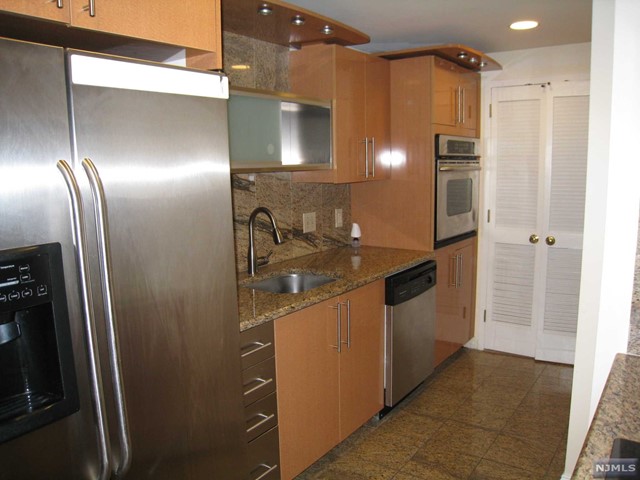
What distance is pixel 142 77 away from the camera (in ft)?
4.57

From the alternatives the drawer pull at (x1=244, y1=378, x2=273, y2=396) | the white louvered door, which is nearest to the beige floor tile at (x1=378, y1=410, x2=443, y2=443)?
the drawer pull at (x1=244, y1=378, x2=273, y2=396)

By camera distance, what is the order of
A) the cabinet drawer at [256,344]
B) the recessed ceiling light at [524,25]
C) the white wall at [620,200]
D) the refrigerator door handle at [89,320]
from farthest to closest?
the recessed ceiling light at [524,25]
the cabinet drawer at [256,344]
the white wall at [620,200]
the refrigerator door handle at [89,320]

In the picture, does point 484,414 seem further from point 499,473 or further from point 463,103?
point 463,103

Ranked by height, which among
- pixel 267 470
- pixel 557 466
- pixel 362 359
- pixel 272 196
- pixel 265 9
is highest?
pixel 265 9

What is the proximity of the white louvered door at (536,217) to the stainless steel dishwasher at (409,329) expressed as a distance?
103 centimetres

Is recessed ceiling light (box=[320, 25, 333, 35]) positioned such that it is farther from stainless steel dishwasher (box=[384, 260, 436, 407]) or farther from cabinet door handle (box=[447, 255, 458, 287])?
cabinet door handle (box=[447, 255, 458, 287])

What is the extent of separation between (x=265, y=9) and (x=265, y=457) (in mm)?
1952

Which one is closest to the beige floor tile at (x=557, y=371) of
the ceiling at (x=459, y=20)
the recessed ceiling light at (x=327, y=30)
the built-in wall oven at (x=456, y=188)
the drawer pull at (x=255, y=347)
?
the built-in wall oven at (x=456, y=188)

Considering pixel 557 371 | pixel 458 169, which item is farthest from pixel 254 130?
pixel 557 371

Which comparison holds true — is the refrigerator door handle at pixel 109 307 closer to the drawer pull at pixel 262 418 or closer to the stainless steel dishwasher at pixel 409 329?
the drawer pull at pixel 262 418

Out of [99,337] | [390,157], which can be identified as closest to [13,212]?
[99,337]

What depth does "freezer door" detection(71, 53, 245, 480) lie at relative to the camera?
1326 millimetres

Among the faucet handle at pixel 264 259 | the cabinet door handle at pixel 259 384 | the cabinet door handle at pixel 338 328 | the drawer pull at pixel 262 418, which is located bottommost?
the drawer pull at pixel 262 418

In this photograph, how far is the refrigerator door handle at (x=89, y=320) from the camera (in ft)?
3.88
